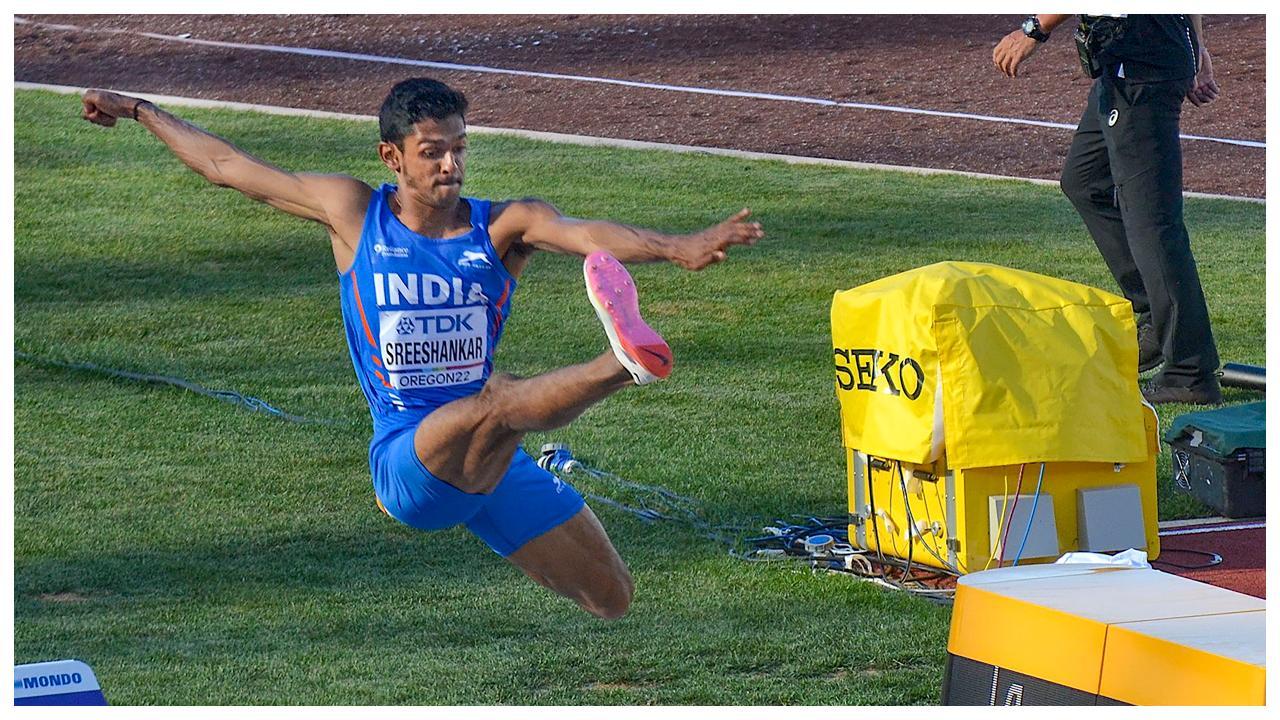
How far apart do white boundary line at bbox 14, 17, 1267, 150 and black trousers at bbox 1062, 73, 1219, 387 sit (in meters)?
5.93

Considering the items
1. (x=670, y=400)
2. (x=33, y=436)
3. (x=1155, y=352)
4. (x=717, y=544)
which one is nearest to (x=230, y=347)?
(x=33, y=436)

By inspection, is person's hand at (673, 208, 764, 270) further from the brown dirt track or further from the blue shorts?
the brown dirt track

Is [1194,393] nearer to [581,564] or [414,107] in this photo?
[581,564]

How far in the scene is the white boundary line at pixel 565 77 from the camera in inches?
579

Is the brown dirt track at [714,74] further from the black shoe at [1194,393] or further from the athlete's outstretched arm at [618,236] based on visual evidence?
the athlete's outstretched arm at [618,236]

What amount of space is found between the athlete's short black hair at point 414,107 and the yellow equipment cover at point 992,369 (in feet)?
6.39

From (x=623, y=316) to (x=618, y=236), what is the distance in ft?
1.58

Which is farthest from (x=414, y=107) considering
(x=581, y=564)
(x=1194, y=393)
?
(x=1194, y=393)

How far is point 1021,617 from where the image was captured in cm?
462

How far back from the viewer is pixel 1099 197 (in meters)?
8.66

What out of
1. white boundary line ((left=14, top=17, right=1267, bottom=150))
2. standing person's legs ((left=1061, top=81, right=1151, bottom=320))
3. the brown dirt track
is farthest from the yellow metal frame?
white boundary line ((left=14, top=17, right=1267, bottom=150))

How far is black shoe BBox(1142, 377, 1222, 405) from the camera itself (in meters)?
8.52

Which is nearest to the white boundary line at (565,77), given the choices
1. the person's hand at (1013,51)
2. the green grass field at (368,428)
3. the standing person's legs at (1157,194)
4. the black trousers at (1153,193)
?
the green grass field at (368,428)
